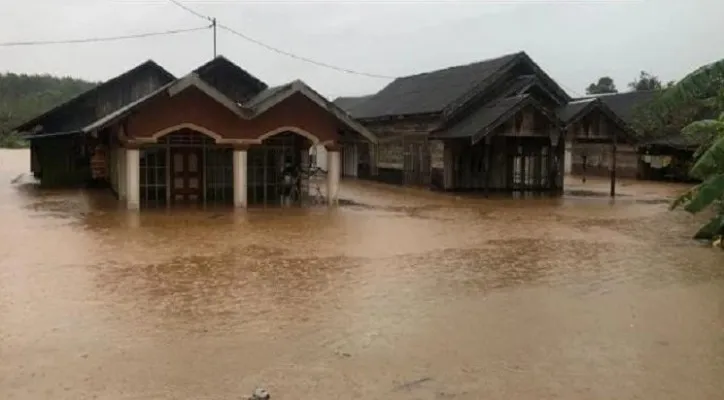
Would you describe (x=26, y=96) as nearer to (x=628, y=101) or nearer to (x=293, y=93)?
(x=628, y=101)

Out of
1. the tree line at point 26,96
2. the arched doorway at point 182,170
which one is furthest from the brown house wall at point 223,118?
the tree line at point 26,96

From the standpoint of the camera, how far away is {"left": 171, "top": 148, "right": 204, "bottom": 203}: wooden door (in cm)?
2342

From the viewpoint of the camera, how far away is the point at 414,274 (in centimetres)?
1182

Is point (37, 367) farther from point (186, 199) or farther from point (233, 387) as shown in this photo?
point (186, 199)

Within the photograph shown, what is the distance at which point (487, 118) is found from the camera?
26.3 meters

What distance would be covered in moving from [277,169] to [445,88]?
9.58 m

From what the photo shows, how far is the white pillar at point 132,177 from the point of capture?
20391mm

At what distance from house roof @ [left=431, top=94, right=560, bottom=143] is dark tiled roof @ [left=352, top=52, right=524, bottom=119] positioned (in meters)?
0.94

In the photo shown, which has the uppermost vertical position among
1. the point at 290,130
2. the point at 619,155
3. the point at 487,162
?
the point at 290,130

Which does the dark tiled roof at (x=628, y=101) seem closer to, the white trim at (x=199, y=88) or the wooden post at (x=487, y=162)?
the wooden post at (x=487, y=162)

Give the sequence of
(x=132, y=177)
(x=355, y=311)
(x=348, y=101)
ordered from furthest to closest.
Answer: (x=348, y=101)
(x=132, y=177)
(x=355, y=311)

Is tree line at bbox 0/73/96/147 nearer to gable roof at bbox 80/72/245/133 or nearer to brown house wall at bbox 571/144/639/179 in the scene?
brown house wall at bbox 571/144/639/179

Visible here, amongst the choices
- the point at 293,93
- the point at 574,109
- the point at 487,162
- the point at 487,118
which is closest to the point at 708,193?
the point at 293,93

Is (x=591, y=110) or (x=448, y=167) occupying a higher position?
(x=591, y=110)
